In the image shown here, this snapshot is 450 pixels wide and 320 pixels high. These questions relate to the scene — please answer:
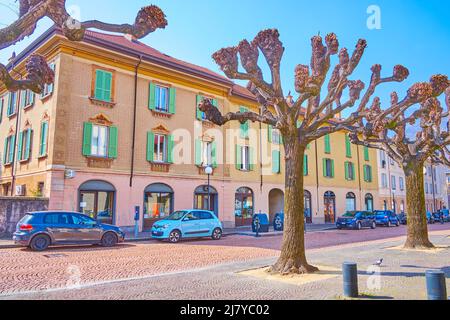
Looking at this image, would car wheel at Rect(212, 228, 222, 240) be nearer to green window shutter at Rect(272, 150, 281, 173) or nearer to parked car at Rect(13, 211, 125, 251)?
parked car at Rect(13, 211, 125, 251)

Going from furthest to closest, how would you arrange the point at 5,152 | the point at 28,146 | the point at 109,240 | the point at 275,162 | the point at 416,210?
1. the point at 275,162
2. the point at 5,152
3. the point at 28,146
4. the point at 109,240
5. the point at 416,210

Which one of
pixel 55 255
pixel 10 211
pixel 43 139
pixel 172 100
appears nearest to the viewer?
pixel 55 255

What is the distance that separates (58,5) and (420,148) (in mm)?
13640

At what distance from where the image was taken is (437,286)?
564 centimetres

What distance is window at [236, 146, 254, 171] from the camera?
26062mm

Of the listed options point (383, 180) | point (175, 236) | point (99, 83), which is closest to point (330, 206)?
point (383, 180)

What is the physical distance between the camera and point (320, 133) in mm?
9336

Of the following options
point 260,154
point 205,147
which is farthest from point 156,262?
point 260,154

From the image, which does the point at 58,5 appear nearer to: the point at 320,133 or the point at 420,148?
the point at 320,133

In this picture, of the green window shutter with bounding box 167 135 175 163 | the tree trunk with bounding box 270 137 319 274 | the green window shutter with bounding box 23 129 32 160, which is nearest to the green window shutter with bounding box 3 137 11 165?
the green window shutter with bounding box 23 129 32 160

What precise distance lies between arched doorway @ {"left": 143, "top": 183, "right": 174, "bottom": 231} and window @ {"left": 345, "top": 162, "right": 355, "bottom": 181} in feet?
67.8

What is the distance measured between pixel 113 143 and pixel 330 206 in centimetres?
2179

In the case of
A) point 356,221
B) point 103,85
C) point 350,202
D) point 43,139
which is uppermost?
point 103,85

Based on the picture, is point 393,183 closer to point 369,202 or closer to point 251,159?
point 369,202
